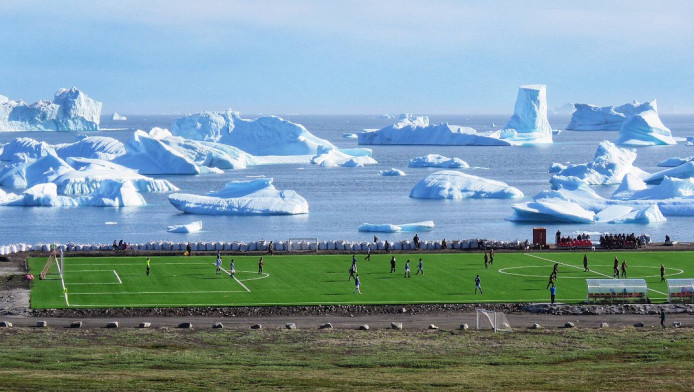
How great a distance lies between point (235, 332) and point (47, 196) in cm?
6773

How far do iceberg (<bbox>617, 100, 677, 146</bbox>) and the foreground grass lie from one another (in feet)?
493

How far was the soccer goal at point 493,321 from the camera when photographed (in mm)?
41678

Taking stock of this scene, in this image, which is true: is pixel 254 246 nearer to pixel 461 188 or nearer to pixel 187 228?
pixel 187 228

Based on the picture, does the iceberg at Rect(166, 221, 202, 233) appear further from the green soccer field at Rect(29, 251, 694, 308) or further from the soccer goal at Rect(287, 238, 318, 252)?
the green soccer field at Rect(29, 251, 694, 308)

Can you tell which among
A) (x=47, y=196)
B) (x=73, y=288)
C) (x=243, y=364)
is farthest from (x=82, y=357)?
(x=47, y=196)

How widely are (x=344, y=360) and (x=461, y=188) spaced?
7896 cm

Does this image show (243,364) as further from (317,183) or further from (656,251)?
(317,183)

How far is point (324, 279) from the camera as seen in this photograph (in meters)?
54.1

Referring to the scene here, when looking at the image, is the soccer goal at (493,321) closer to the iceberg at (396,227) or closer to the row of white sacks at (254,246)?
the row of white sacks at (254,246)

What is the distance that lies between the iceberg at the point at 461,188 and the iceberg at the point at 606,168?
9.36 meters

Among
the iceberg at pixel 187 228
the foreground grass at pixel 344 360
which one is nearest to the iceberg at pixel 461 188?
the iceberg at pixel 187 228

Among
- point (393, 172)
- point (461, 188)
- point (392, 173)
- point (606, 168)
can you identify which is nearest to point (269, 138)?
point (392, 173)

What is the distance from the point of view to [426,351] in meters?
36.6

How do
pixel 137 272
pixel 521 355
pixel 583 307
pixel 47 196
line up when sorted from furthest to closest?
pixel 47 196 → pixel 137 272 → pixel 583 307 → pixel 521 355
